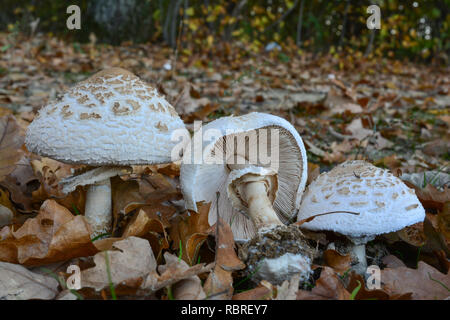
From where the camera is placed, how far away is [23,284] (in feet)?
5.57

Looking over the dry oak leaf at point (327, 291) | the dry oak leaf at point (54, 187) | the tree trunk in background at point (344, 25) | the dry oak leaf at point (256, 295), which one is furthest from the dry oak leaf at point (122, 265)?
the tree trunk in background at point (344, 25)

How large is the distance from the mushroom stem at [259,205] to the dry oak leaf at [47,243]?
890mm

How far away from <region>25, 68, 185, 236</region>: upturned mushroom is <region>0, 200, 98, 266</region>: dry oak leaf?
1.14ft

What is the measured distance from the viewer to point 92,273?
1.72 m

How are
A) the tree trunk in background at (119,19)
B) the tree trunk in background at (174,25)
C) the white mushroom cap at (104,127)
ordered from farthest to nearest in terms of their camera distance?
the tree trunk in background at (174,25) < the tree trunk in background at (119,19) < the white mushroom cap at (104,127)

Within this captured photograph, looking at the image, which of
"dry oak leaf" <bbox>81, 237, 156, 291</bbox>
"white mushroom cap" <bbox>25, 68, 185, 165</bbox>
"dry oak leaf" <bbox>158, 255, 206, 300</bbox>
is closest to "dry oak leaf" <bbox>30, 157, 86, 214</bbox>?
"white mushroom cap" <bbox>25, 68, 185, 165</bbox>

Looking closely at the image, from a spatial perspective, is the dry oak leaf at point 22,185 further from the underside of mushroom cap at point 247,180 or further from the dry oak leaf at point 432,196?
the dry oak leaf at point 432,196

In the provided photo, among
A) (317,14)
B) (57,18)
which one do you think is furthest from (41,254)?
(317,14)

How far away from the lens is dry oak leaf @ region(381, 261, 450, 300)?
6.09 feet

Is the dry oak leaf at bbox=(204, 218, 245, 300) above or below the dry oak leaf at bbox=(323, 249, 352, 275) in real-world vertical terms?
above

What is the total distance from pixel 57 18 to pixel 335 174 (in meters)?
12.4

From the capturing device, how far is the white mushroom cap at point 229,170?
2.11 metres

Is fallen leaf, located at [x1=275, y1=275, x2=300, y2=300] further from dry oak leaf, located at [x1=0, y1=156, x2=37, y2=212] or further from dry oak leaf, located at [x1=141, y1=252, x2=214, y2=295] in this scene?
dry oak leaf, located at [x1=0, y1=156, x2=37, y2=212]

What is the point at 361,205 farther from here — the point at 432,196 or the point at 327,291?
the point at 432,196
